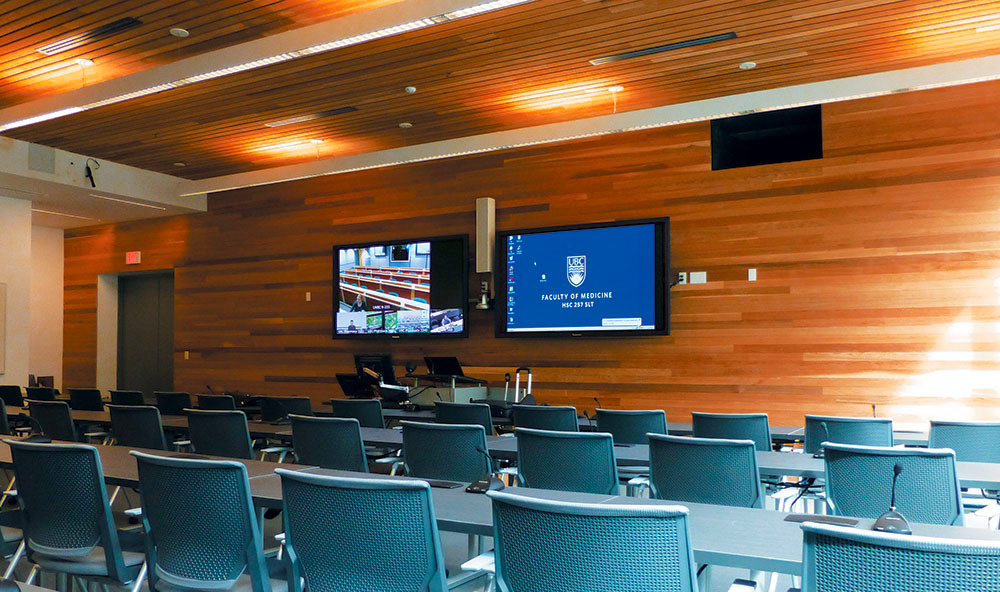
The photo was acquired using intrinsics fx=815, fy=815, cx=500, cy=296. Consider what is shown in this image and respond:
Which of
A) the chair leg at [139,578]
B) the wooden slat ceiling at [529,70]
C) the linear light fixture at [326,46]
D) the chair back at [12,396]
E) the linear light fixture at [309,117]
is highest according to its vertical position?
the wooden slat ceiling at [529,70]

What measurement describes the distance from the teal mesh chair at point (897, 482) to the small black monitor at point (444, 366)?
5.33m

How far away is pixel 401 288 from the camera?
10.2 metres

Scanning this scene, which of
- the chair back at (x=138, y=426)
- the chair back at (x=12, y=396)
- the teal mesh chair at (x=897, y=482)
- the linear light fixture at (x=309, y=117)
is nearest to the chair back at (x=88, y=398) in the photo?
the chair back at (x=12, y=396)

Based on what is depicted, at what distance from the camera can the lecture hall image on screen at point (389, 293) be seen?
10008 millimetres

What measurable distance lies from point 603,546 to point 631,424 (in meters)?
3.45

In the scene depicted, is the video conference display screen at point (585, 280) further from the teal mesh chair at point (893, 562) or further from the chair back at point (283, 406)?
the teal mesh chair at point (893, 562)

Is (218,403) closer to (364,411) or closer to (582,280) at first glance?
(364,411)

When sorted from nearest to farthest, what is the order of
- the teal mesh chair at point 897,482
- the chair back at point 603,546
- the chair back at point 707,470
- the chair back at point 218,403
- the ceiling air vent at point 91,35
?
the chair back at point 603,546 → the teal mesh chair at point 897,482 → the chair back at point 707,470 → the ceiling air vent at point 91,35 → the chair back at point 218,403

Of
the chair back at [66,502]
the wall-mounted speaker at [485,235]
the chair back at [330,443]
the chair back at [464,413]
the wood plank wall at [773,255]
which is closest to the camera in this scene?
the chair back at [66,502]

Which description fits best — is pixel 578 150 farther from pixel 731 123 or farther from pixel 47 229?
pixel 47 229

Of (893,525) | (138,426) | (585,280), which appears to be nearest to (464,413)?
(138,426)

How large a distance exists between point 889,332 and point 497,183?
4578 millimetres

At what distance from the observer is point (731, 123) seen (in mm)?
8336

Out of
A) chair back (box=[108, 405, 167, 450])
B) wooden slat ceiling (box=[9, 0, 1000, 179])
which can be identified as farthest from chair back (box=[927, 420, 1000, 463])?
chair back (box=[108, 405, 167, 450])
